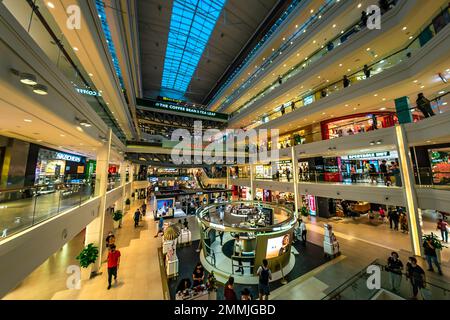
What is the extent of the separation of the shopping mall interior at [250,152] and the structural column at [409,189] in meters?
0.06

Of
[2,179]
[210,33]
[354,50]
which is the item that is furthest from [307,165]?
[2,179]

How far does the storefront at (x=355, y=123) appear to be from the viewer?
35.3 feet

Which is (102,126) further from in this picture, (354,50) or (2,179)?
(354,50)

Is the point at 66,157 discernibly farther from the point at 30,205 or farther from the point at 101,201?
the point at 30,205

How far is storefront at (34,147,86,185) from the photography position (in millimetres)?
8156

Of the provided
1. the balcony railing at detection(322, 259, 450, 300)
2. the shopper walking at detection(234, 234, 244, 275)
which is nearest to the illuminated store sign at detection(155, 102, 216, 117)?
the shopper walking at detection(234, 234, 244, 275)

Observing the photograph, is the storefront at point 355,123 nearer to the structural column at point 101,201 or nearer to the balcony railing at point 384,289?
the balcony railing at point 384,289

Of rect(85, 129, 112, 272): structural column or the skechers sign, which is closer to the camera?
rect(85, 129, 112, 272): structural column

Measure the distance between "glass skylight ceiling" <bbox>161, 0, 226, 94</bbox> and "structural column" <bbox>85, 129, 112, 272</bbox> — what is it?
41.4ft

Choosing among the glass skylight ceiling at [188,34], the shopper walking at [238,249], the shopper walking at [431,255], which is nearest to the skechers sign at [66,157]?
the glass skylight ceiling at [188,34]

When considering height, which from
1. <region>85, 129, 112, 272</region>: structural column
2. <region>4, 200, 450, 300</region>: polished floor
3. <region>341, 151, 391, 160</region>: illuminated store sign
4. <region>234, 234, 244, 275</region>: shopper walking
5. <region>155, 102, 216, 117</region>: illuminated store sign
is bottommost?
<region>4, 200, 450, 300</region>: polished floor

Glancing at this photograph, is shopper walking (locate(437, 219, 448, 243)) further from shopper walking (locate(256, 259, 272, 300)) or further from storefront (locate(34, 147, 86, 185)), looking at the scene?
storefront (locate(34, 147, 86, 185))

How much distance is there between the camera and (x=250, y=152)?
2075 cm

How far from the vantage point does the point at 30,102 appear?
3.38 meters
